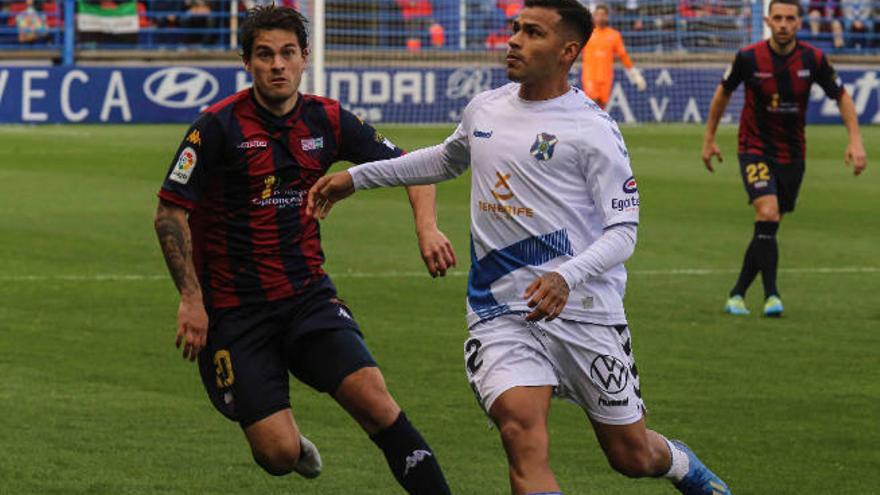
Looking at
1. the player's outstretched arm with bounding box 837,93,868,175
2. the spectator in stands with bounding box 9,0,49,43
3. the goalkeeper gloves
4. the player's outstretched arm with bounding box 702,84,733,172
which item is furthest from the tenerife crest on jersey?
the spectator in stands with bounding box 9,0,49,43

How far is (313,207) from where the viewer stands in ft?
22.6

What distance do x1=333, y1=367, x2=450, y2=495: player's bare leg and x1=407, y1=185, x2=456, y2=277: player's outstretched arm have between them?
1.63 feet

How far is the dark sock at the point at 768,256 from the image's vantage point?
13.5 m

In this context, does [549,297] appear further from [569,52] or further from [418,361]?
[418,361]

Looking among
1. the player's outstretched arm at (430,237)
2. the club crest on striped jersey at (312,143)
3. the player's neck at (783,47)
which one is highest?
the club crest on striped jersey at (312,143)

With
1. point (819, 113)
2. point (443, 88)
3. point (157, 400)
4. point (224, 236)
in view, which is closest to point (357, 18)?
point (443, 88)

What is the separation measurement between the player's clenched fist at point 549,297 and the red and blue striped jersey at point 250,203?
1.49 m

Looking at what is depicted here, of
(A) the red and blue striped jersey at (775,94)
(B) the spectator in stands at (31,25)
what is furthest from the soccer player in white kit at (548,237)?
(B) the spectator in stands at (31,25)

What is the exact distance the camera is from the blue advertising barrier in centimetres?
3322

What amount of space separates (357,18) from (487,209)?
94.4ft

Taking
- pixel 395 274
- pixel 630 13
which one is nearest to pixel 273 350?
pixel 395 274

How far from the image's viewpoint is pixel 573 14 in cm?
666

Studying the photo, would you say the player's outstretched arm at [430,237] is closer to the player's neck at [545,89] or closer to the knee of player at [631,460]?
the player's neck at [545,89]

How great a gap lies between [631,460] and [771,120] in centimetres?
754
